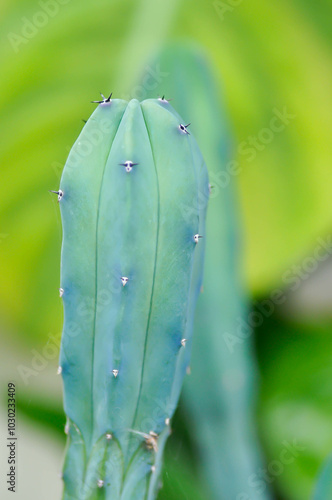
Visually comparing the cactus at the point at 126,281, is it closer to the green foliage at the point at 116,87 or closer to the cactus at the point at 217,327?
the cactus at the point at 217,327

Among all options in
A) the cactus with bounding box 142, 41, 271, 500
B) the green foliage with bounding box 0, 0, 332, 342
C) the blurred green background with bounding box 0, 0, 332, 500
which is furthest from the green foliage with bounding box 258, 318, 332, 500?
the green foliage with bounding box 0, 0, 332, 342

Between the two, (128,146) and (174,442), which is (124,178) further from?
(174,442)

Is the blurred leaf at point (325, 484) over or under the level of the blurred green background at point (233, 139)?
under

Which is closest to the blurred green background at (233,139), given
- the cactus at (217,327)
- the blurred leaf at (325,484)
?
the cactus at (217,327)

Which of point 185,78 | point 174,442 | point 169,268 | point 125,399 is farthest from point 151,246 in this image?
point 174,442

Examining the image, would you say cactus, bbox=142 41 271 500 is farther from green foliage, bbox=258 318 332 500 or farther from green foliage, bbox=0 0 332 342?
green foliage, bbox=0 0 332 342

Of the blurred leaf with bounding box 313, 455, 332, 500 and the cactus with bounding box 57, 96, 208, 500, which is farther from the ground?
the cactus with bounding box 57, 96, 208, 500
